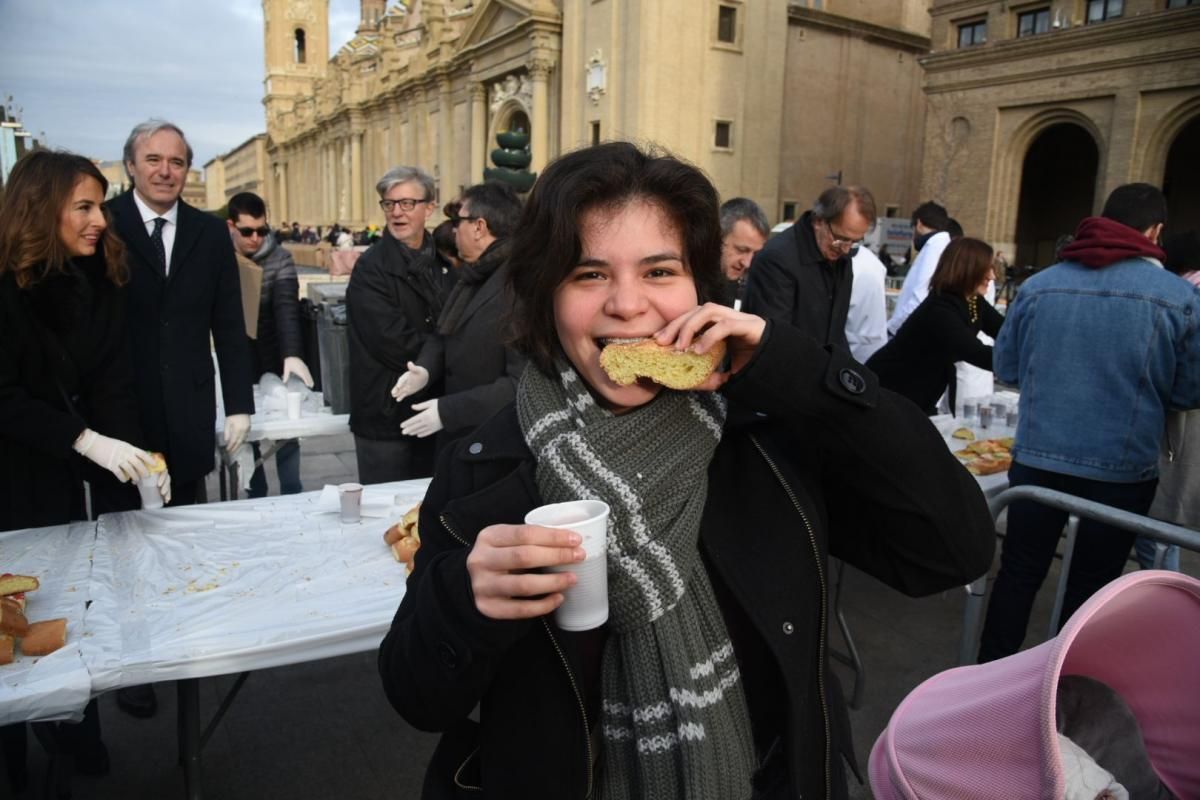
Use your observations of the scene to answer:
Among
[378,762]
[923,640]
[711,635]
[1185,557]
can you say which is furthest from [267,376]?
[1185,557]

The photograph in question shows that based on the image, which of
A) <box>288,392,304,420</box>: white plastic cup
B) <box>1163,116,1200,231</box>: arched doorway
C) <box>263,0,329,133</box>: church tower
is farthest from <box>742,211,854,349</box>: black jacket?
<box>263,0,329,133</box>: church tower

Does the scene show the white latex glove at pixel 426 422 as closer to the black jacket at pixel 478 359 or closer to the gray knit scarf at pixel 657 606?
the black jacket at pixel 478 359

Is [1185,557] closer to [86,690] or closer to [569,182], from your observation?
[569,182]

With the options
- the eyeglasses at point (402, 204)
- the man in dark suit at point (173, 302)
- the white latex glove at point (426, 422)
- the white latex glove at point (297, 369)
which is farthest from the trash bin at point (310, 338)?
the white latex glove at point (426, 422)

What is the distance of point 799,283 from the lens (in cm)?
531

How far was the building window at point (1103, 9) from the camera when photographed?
24.7 m

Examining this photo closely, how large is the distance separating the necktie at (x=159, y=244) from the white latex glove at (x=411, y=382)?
1212 millimetres

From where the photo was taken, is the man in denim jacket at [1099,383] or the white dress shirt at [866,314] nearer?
the man in denim jacket at [1099,383]

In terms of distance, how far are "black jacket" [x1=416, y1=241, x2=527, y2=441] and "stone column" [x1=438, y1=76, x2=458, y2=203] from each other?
45.0m

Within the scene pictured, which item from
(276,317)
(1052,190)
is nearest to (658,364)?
(276,317)

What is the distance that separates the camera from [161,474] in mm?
3334

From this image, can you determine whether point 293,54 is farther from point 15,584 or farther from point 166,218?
point 15,584

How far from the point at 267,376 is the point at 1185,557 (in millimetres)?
6684

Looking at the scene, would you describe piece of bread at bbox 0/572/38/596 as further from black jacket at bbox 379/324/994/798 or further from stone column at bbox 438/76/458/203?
stone column at bbox 438/76/458/203
